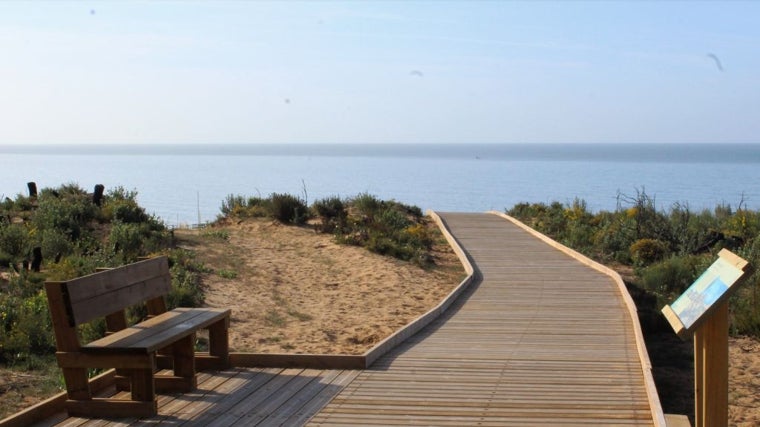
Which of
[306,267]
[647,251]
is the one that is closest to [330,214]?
[306,267]

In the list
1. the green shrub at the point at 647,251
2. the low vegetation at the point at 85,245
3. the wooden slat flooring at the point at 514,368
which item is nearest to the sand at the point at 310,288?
the low vegetation at the point at 85,245

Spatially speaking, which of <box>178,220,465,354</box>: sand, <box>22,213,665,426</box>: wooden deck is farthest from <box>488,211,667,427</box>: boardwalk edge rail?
<box>178,220,465,354</box>: sand

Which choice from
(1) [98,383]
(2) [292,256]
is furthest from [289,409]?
(2) [292,256]

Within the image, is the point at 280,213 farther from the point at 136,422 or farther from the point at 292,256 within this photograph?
the point at 136,422

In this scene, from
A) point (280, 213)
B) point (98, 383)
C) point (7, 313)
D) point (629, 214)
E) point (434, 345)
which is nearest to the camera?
point (98, 383)

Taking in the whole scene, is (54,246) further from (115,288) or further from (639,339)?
(639,339)

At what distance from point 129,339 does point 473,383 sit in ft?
8.62

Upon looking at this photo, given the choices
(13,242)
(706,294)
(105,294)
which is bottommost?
(13,242)

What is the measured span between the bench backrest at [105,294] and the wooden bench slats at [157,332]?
17 cm

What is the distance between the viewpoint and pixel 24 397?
6953mm

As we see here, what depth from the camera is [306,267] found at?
14398mm

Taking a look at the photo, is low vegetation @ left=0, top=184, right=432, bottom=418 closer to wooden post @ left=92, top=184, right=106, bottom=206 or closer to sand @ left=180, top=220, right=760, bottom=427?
wooden post @ left=92, top=184, right=106, bottom=206

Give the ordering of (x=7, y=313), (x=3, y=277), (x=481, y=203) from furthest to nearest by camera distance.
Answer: (x=481, y=203), (x=3, y=277), (x=7, y=313)

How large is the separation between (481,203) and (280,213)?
37065 millimetres
